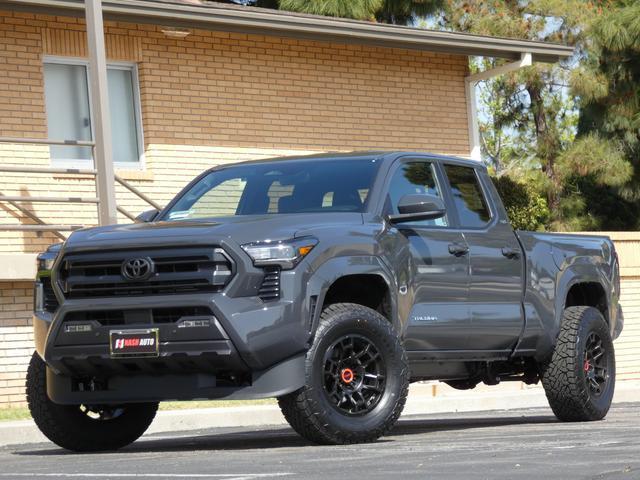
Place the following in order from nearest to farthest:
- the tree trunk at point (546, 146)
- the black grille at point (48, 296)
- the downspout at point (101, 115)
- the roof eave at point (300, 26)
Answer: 1. the black grille at point (48, 296)
2. the downspout at point (101, 115)
3. the roof eave at point (300, 26)
4. the tree trunk at point (546, 146)

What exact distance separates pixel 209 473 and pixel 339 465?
65 cm

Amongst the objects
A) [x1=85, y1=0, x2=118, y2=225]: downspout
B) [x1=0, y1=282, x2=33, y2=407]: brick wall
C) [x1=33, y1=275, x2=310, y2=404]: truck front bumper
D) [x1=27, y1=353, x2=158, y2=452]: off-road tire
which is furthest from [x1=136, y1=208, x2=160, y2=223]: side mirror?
[x1=0, y1=282, x2=33, y2=407]: brick wall

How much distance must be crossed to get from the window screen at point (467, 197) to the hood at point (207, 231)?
55.7 inches

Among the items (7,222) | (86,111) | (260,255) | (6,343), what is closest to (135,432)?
(260,255)

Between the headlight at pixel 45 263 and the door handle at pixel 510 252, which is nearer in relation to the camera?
the headlight at pixel 45 263

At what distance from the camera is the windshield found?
31.7 ft

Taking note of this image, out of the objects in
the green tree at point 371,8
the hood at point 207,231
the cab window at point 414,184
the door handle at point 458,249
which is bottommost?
the door handle at point 458,249

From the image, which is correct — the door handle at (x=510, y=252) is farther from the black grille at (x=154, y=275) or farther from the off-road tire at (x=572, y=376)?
the black grille at (x=154, y=275)

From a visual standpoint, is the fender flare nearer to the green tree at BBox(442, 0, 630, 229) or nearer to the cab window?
the cab window

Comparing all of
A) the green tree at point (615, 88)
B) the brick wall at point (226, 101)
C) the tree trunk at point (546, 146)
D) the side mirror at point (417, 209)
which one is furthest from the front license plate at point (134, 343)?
the tree trunk at point (546, 146)

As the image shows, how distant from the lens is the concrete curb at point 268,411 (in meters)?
11.5

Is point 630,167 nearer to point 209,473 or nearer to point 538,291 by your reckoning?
point 538,291

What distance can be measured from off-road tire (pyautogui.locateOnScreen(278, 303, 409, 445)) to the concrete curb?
11.4 feet

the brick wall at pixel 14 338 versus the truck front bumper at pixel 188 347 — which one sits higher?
the truck front bumper at pixel 188 347
